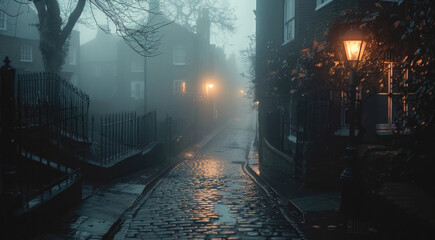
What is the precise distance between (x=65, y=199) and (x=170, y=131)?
14.2 metres

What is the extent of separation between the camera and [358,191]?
673cm

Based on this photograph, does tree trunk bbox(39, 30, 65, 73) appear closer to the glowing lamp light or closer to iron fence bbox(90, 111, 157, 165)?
iron fence bbox(90, 111, 157, 165)

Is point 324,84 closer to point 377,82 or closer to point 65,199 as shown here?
point 377,82

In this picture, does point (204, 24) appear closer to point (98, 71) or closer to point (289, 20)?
point (98, 71)

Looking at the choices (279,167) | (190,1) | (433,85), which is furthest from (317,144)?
(190,1)

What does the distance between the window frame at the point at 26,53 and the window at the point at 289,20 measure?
29438mm

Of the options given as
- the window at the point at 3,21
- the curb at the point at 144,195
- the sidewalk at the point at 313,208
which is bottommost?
the curb at the point at 144,195

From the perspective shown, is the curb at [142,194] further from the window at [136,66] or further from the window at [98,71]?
the window at [98,71]

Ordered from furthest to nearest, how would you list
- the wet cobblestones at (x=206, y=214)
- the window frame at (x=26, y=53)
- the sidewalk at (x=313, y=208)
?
the window frame at (x=26, y=53), the sidewalk at (x=313, y=208), the wet cobblestones at (x=206, y=214)

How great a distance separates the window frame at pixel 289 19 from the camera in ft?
50.6

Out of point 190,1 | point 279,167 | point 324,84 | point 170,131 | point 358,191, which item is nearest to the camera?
point 358,191

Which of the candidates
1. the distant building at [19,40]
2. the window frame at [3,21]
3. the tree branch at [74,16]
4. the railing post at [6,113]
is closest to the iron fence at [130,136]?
the tree branch at [74,16]

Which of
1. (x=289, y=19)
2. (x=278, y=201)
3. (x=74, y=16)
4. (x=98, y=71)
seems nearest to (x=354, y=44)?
(x=278, y=201)

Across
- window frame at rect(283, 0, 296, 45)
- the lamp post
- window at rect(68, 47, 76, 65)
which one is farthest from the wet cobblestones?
window at rect(68, 47, 76, 65)
